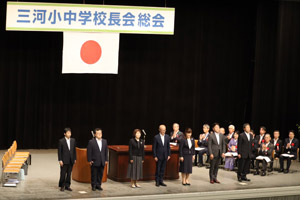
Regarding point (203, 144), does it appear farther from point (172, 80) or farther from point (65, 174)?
point (65, 174)

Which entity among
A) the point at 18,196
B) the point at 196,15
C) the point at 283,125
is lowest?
the point at 18,196

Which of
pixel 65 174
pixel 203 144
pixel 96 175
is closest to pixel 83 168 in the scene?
pixel 96 175

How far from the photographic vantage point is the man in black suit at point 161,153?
10.8 metres

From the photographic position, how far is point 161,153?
10.8 meters

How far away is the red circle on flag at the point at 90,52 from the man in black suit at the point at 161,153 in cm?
387

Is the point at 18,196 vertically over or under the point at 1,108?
under

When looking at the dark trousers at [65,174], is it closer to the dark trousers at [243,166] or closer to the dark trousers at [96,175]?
the dark trousers at [96,175]

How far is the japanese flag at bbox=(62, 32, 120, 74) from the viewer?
45.4ft

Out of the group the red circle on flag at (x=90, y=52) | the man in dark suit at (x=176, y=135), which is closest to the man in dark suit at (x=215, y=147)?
the man in dark suit at (x=176, y=135)

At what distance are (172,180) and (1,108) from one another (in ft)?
18.6

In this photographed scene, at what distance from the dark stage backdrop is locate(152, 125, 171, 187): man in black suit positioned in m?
5.21

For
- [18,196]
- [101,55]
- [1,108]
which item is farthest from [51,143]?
[18,196]

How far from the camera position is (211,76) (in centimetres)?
1692

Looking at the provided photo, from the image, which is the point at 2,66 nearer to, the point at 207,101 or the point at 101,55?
the point at 101,55
